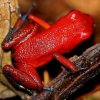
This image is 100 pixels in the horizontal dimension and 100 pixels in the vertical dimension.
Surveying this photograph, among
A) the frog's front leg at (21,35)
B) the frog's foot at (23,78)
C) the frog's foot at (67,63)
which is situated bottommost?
the frog's foot at (23,78)

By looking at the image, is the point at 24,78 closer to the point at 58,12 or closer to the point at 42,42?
the point at 42,42

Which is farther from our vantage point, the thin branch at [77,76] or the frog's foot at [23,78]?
the frog's foot at [23,78]

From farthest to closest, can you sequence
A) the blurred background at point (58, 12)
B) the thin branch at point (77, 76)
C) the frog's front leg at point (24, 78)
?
1. the blurred background at point (58, 12)
2. the frog's front leg at point (24, 78)
3. the thin branch at point (77, 76)

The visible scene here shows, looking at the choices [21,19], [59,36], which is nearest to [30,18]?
[21,19]

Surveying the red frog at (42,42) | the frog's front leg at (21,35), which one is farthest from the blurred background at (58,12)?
the frog's front leg at (21,35)

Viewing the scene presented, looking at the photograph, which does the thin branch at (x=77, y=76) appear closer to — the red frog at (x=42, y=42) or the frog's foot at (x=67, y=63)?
the frog's foot at (x=67, y=63)

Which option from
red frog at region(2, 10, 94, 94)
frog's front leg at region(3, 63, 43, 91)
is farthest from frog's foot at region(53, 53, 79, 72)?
frog's front leg at region(3, 63, 43, 91)

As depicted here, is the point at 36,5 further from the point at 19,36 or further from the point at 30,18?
the point at 19,36

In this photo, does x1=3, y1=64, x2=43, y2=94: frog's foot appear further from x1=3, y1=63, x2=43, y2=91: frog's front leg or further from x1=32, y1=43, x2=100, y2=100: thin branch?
x1=32, y1=43, x2=100, y2=100: thin branch

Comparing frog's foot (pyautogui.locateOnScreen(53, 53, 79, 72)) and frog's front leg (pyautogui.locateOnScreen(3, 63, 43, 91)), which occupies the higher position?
frog's foot (pyautogui.locateOnScreen(53, 53, 79, 72))
